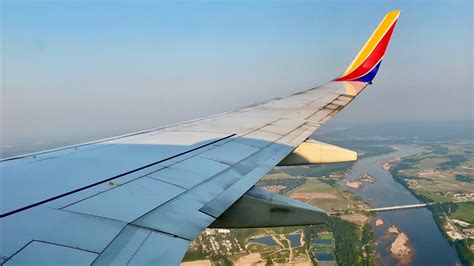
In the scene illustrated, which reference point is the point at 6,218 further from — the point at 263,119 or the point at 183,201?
the point at 263,119

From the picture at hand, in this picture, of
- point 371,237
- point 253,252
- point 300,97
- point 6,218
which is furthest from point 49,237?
point 371,237

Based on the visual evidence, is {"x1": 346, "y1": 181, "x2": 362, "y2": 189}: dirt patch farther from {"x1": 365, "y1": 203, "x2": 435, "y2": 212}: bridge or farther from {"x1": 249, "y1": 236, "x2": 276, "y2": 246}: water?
{"x1": 249, "y1": 236, "x2": 276, "y2": 246}: water

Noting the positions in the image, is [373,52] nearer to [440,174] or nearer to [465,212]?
[465,212]

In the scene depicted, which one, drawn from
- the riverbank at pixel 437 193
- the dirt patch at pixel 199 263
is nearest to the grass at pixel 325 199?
the riverbank at pixel 437 193

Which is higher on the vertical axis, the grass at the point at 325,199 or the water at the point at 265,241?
the water at the point at 265,241

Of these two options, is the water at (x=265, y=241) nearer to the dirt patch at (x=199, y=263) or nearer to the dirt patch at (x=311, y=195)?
the dirt patch at (x=199, y=263)

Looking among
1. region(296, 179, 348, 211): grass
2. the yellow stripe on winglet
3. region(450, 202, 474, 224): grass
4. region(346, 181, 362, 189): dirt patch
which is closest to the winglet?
the yellow stripe on winglet
